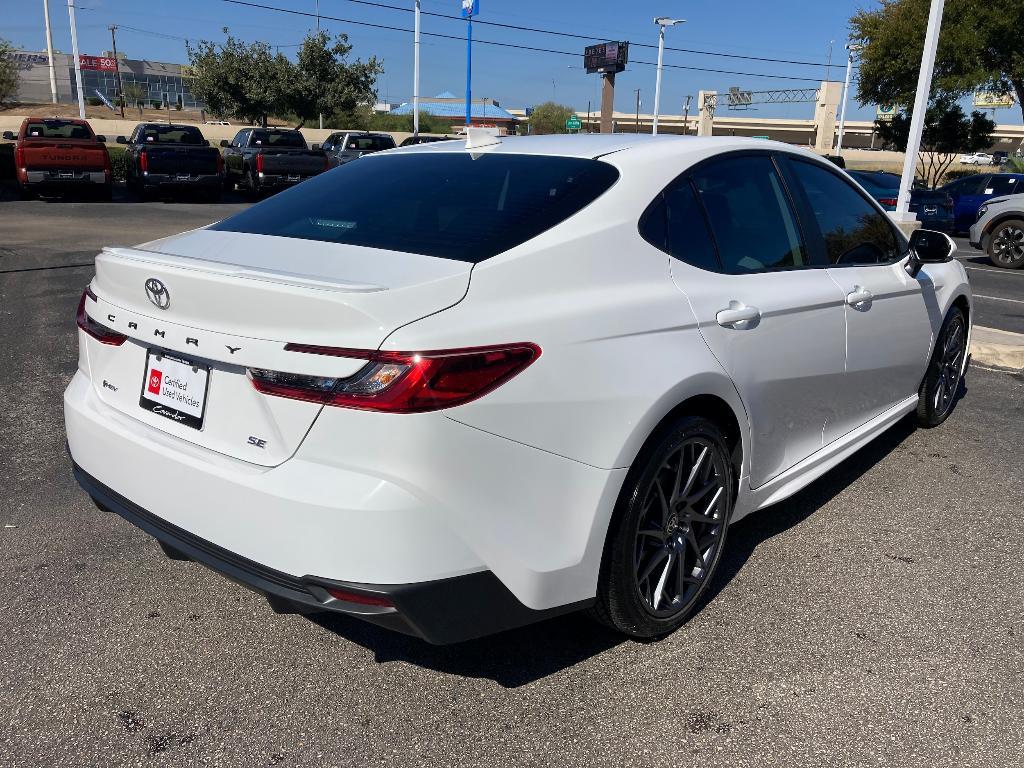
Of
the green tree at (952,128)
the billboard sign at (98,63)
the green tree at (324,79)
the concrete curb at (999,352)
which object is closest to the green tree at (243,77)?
the green tree at (324,79)

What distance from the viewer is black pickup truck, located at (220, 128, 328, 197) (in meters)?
20.3

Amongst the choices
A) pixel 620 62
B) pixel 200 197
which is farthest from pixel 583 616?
pixel 620 62

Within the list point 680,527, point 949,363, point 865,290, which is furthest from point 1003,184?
point 680,527

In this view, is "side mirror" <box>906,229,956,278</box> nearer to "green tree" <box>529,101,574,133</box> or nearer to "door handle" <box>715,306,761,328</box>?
"door handle" <box>715,306,761,328</box>

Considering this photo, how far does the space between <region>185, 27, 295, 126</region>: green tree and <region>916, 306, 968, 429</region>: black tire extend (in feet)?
130

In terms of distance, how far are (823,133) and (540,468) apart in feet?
300

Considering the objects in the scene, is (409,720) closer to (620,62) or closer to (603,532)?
(603,532)

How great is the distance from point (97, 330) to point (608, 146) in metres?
1.86

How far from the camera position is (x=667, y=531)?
2807 mm

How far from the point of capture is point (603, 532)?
245 centimetres

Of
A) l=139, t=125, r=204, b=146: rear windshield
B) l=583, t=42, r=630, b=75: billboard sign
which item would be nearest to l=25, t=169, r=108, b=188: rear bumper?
l=139, t=125, r=204, b=146: rear windshield

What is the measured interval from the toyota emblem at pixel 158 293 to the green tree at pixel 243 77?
1618 inches

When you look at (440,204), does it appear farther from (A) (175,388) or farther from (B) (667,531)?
(B) (667,531)

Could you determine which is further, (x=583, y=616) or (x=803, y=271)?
(x=803, y=271)
